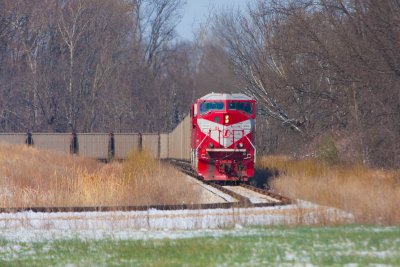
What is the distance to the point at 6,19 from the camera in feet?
245

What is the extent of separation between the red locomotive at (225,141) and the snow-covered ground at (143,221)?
432 inches

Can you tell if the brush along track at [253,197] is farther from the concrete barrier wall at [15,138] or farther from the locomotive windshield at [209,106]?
the concrete barrier wall at [15,138]

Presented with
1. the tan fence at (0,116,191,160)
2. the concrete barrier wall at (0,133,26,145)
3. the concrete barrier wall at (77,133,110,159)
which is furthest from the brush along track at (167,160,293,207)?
the concrete barrier wall at (0,133,26,145)

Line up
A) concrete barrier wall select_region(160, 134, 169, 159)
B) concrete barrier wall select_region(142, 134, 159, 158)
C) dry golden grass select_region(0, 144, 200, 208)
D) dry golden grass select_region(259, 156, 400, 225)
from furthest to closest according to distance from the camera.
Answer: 1. concrete barrier wall select_region(142, 134, 159, 158)
2. concrete barrier wall select_region(160, 134, 169, 159)
3. dry golden grass select_region(0, 144, 200, 208)
4. dry golden grass select_region(259, 156, 400, 225)

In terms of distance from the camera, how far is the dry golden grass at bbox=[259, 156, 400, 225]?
649 inches

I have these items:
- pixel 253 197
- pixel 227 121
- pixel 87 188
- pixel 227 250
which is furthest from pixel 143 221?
pixel 227 121

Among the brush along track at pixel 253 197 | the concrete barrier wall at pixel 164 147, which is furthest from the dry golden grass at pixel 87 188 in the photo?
the concrete barrier wall at pixel 164 147

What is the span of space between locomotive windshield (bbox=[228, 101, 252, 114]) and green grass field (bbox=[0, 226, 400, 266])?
1683cm

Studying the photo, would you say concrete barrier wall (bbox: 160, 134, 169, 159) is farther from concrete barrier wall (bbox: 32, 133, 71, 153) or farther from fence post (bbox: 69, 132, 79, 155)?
concrete barrier wall (bbox: 32, 133, 71, 153)

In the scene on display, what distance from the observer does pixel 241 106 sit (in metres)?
31.1

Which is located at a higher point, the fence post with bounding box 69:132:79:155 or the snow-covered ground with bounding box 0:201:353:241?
the fence post with bounding box 69:132:79:155

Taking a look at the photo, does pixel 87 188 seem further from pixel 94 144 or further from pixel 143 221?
pixel 94 144

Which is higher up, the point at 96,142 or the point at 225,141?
the point at 225,141

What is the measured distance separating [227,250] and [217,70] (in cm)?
5755
